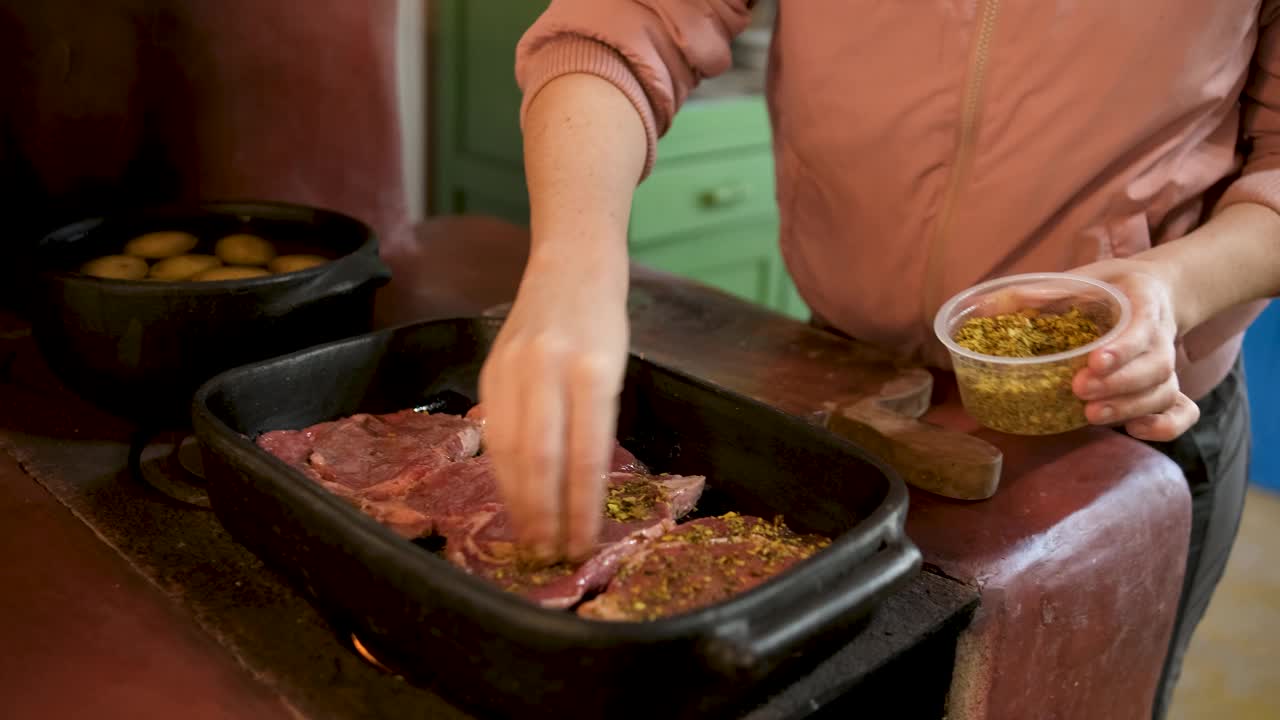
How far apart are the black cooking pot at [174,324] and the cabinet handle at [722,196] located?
1668 millimetres

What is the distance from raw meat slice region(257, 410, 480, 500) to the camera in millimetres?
905

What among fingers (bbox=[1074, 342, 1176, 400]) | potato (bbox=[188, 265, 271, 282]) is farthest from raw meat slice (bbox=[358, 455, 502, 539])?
fingers (bbox=[1074, 342, 1176, 400])

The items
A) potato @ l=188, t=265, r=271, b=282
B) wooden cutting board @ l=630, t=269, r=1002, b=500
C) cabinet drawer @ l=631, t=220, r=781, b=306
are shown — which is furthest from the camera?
cabinet drawer @ l=631, t=220, r=781, b=306

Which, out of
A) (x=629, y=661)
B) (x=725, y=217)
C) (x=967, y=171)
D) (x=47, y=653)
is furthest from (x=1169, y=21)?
(x=725, y=217)

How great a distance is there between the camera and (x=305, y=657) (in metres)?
0.78

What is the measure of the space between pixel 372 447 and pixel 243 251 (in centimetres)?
39

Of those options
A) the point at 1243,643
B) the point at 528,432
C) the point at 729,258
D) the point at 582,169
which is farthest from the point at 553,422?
the point at 1243,643

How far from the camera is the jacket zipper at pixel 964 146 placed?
1.05 meters

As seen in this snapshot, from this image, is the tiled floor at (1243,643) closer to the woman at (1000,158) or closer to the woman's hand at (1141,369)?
the woman at (1000,158)

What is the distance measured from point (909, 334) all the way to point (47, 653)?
88 centimetres

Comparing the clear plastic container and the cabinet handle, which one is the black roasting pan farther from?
the cabinet handle

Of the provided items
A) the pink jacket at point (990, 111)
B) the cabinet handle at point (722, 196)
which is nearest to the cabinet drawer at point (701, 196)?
the cabinet handle at point (722, 196)

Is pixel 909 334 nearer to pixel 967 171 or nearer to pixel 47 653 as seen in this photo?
pixel 967 171

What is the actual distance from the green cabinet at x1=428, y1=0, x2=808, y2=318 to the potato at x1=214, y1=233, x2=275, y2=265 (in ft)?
4.53
